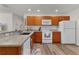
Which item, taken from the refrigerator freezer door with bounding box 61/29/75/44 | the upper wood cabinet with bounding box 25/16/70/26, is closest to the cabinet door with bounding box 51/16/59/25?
the upper wood cabinet with bounding box 25/16/70/26

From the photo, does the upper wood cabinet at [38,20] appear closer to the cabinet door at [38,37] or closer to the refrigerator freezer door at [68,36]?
the cabinet door at [38,37]

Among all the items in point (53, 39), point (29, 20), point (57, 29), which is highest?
point (29, 20)

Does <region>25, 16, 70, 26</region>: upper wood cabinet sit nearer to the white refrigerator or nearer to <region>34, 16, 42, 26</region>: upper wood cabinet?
<region>34, 16, 42, 26</region>: upper wood cabinet

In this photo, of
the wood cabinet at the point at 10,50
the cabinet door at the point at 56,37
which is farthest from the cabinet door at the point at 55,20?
the wood cabinet at the point at 10,50

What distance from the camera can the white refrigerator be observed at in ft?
23.9

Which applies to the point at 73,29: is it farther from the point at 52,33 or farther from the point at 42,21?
the point at 42,21

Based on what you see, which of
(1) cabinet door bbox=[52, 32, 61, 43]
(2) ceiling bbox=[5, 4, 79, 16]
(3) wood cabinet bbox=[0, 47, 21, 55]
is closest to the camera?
(2) ceiling bbox=[5, 4, 79, 16]

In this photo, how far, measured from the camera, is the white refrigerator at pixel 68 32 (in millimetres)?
7285

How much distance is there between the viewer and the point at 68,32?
7402mm

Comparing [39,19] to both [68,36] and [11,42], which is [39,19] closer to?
[68,36]

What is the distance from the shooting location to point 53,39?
7.75 meters
